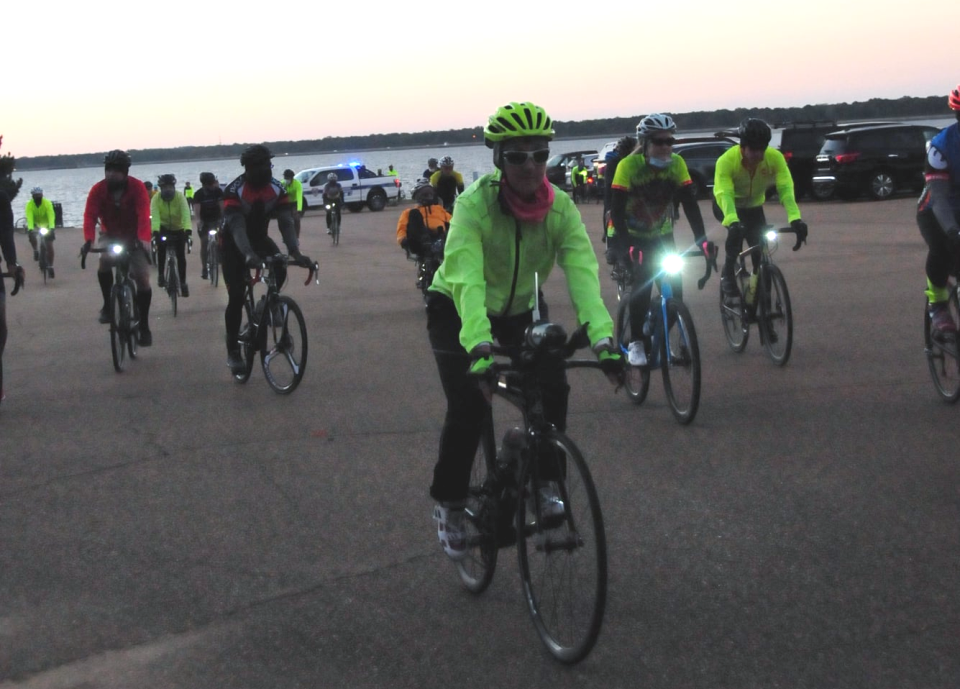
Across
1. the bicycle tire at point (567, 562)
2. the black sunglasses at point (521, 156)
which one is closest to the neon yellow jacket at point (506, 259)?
the black sunglasses at point (521, 156)

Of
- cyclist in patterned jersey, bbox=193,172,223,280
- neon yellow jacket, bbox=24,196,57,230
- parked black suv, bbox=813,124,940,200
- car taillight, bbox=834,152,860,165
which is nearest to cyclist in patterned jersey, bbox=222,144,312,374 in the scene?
cyclist in patterned jersey, bbox=193,172,223,280

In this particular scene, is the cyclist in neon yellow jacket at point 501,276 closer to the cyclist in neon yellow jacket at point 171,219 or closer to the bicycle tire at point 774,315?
the bicycle tire at point 774,315

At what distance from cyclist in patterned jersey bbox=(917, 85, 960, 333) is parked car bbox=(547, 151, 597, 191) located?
38760 millimetres

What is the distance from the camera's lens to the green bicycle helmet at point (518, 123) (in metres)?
4.39

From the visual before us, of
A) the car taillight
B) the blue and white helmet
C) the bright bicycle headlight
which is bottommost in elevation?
the car taillight

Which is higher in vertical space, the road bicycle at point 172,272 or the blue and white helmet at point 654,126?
the blue and white helmet at point 654,126

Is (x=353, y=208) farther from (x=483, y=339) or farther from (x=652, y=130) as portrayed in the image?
(x=483, y=339)

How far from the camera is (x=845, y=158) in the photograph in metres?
31.0

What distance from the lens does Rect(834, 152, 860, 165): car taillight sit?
102 feet

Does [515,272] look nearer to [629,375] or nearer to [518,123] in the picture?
[518,123]

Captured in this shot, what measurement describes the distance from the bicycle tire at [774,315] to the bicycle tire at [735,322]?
0.73ft

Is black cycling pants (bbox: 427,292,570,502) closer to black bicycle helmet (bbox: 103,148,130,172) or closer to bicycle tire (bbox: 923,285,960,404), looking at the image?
bicycle tire (bbox: 923,285,960,404)

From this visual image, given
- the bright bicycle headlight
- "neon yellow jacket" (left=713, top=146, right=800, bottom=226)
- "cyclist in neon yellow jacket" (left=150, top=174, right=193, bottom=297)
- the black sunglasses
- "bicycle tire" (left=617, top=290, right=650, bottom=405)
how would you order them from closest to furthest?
the black sunglasses, the bright bicycle headlight, "bicycle tire" (left=617, top=290, right=650, bottom=405), "neon yellow jacket" (left=713, top=146, right=800, bottom=226), "cyclist in neon yellow jacket" (left=150, top=174, right=193, bottom=297)

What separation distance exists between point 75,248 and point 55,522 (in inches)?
1371
